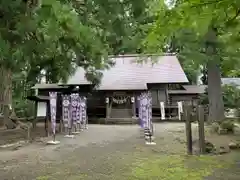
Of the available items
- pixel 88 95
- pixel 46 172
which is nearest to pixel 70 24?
pixel 46 172

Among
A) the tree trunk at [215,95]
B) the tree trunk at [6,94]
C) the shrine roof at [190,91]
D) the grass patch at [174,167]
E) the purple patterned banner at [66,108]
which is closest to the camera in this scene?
the grass patch at [174,167]

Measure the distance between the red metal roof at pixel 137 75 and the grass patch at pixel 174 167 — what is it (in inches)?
527

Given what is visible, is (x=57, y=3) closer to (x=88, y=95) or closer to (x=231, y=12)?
(x=231, y=12)

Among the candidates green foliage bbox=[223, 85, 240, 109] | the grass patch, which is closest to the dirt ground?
the grass patch

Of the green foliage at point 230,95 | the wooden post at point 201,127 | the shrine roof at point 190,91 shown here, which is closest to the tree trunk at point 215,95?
the green foliage at point 230,95

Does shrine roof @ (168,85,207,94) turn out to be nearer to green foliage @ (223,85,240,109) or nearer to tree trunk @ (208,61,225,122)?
green foliage @ (223,85,240,109)

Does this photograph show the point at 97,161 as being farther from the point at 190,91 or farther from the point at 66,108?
the point at 190,91

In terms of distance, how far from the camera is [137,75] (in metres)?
22.0

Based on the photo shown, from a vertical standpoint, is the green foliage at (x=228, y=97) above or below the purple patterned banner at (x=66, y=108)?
above

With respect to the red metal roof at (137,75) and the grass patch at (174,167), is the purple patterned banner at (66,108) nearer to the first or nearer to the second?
the grass patch at (174,167)

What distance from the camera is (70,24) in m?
3.93

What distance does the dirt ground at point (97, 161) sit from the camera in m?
5.42

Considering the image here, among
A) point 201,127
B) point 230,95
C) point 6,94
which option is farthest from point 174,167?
point 230,95

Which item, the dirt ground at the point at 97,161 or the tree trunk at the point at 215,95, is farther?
the tree trunk at the point at 215,95
